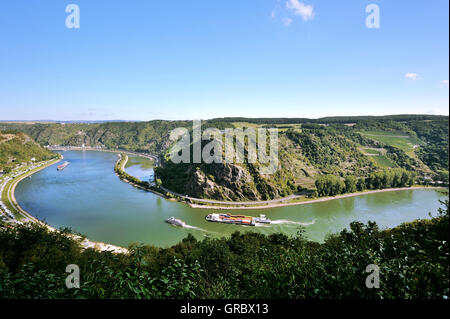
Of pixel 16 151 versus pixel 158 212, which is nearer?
pixel 158 212

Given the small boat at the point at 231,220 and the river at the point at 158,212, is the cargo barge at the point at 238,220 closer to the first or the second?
the small boat at the point at 231,220

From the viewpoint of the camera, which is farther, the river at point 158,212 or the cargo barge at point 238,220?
the cargo barge at point 238,220

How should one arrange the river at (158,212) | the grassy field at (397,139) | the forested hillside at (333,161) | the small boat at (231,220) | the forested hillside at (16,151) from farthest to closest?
the grassy field at (397,139)
the forested hillside at (16,151)
the forested hillside at (333,161)
the small boat at (231,220)
the river at (158,212)

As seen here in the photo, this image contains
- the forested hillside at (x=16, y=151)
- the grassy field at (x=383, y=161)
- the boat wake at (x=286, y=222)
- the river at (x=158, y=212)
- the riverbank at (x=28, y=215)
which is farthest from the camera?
the forested hillside at (x=16, y=151)

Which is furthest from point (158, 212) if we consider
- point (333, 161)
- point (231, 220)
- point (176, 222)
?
point (333, 161)

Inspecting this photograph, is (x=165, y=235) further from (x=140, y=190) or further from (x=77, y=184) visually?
(x=77, y=184)

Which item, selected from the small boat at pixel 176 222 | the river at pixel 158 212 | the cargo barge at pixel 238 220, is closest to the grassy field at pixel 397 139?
the river at pixel 158 212

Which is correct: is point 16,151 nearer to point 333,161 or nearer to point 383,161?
point 333,161

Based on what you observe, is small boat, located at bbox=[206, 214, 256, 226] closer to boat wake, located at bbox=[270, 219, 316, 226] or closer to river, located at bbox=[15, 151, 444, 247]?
river, located at bbox=[15, 151, 444, 247]

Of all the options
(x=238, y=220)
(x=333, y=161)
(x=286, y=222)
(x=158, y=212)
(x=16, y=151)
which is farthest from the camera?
(x=16, y=151)
